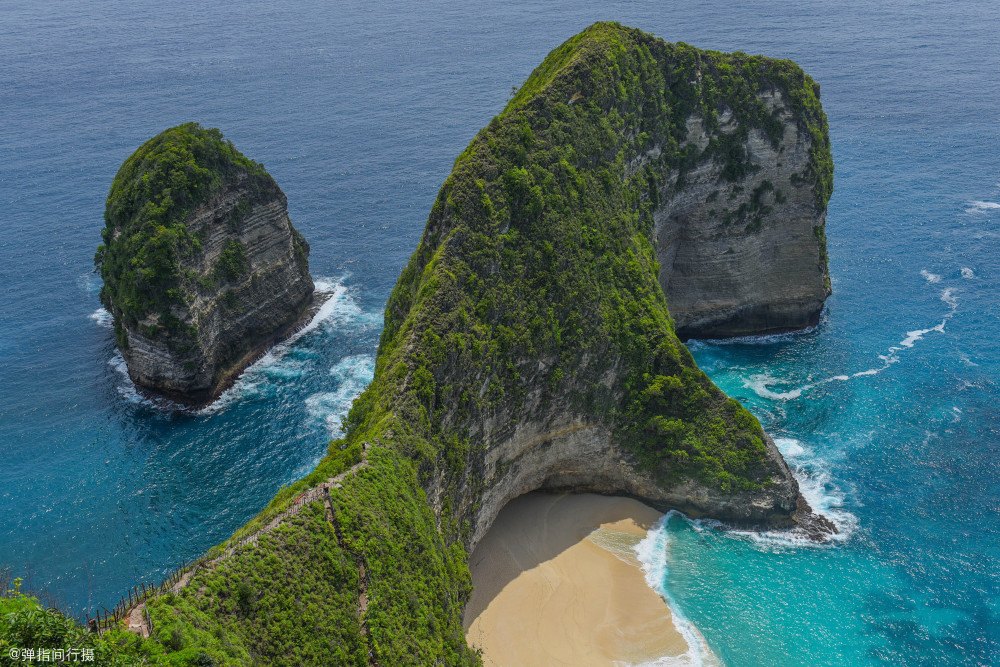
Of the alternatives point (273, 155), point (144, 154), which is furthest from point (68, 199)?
point (144, 154)

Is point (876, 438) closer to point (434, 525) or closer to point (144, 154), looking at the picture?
point (434, 525)

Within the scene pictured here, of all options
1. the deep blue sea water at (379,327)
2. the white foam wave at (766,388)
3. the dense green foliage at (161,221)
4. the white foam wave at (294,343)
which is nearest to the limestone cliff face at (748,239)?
the deep blue sea water at (379,327)

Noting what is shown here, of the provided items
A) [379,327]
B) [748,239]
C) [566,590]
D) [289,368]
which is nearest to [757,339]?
[748,239]

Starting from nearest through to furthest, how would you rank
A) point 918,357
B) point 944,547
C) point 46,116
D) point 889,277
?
point 944,547 → point 918,357 → point 889,277 → point 46,116

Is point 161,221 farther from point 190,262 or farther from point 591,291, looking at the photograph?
point 591,291

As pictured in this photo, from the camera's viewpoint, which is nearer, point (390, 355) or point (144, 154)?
point (390, 355)

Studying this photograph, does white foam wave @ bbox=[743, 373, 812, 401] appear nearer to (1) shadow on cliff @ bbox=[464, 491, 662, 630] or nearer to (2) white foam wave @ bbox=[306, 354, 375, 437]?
(1) shadow on cliff @ bbox=[464, 491, 662, 630]

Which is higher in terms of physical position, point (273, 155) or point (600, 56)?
point (600, 56)

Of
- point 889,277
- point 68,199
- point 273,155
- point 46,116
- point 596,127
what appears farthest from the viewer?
point 46,116
